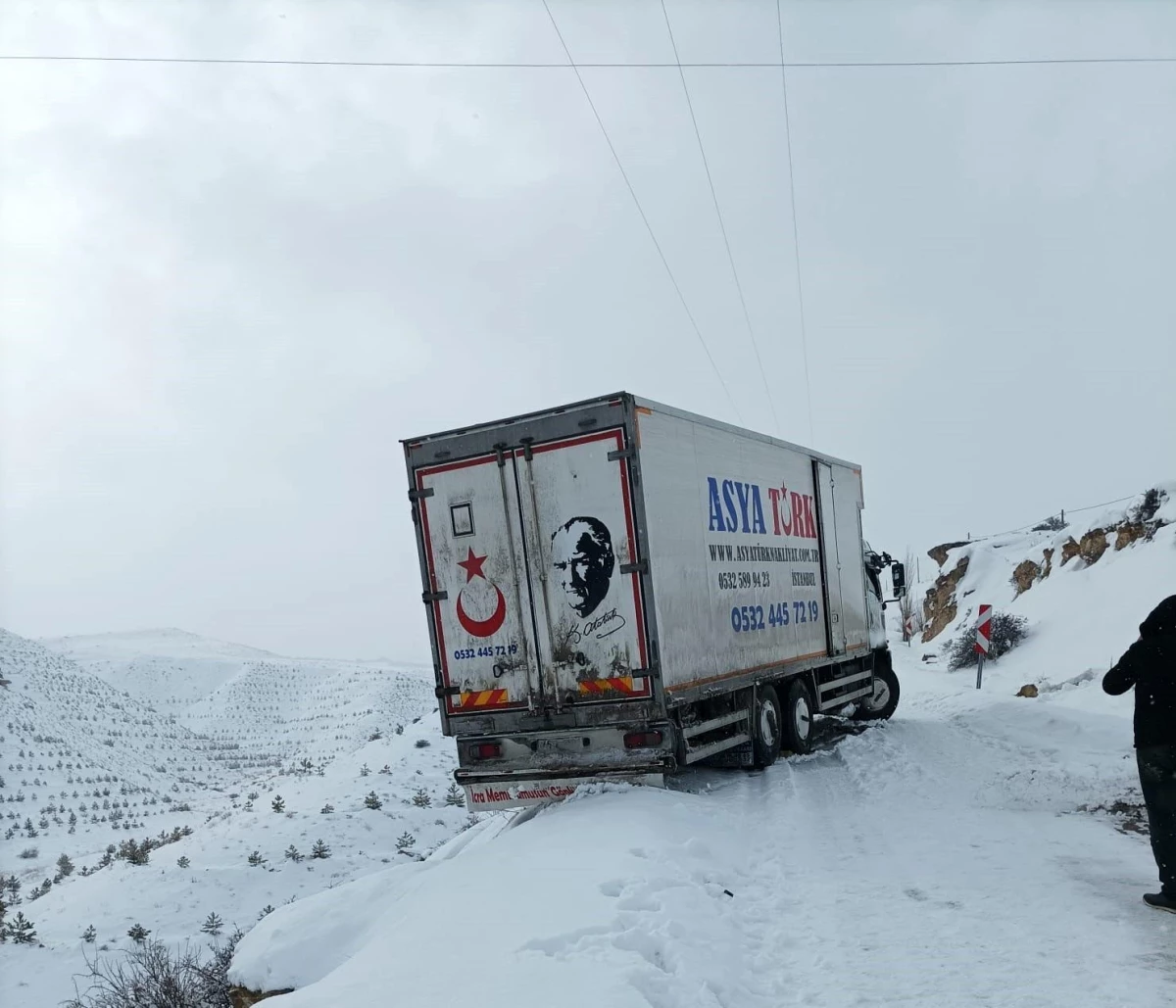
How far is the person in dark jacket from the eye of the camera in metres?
5.13

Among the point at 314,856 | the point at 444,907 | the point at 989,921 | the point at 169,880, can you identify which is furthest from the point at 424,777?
the point at 989,921

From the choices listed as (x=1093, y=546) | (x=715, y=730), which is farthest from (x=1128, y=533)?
(x=715, y=730)

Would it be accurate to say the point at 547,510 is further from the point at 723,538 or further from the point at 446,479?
the point at 723,538

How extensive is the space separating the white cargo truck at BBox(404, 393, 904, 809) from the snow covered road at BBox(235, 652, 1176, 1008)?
0.62m

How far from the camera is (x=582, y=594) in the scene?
7941mm

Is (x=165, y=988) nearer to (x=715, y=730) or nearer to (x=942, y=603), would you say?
(x=715, y=730)

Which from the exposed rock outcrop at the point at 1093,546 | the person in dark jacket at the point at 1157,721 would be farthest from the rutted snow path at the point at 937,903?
the exposed rock outcrop at the point at 1093,546

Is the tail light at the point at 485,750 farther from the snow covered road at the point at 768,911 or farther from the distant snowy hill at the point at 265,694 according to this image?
the distant snowy hill at the point at 265,694

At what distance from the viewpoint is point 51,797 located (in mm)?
24469

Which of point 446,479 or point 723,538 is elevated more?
point 446,479

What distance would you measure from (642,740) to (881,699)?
8.10 metres

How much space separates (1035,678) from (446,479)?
16971 millimetres

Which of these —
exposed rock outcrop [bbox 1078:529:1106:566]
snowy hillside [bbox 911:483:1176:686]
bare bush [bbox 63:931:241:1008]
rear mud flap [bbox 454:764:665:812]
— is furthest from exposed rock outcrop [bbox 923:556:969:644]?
bare bush [bbox 63:931:241:1008]

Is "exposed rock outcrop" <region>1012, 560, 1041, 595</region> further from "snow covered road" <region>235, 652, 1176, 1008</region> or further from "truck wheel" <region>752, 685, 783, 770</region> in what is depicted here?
"snow covered road" <region>235, 652, 1176, 1008</region>
